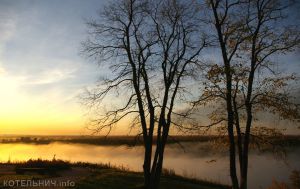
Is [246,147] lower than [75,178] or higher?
higher

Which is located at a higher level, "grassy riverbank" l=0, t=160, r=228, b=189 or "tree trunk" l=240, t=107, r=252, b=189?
"tree trunk" l=240, t=107, r=252, b=189

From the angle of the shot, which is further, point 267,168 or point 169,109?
point 267,168

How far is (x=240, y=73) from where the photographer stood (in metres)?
20.5

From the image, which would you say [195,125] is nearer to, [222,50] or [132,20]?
[222,50]

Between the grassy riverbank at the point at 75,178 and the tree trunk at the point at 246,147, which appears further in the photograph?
the grassy riverbank at the point at 75,178

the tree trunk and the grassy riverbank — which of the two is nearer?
the tree trunk

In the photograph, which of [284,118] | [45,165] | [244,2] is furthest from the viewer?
[45,165]

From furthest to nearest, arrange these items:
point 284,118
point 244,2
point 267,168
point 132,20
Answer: point 267,168, point 132,20, point 244,2, point 284,118

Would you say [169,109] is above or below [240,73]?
below

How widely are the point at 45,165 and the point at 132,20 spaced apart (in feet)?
44.0

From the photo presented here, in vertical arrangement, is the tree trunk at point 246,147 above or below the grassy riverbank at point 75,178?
above

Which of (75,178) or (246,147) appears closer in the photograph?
(246,147)

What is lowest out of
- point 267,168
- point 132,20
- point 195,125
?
point 267,168

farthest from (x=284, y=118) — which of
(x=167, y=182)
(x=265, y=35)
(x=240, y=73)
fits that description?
(x=167, y=182)
